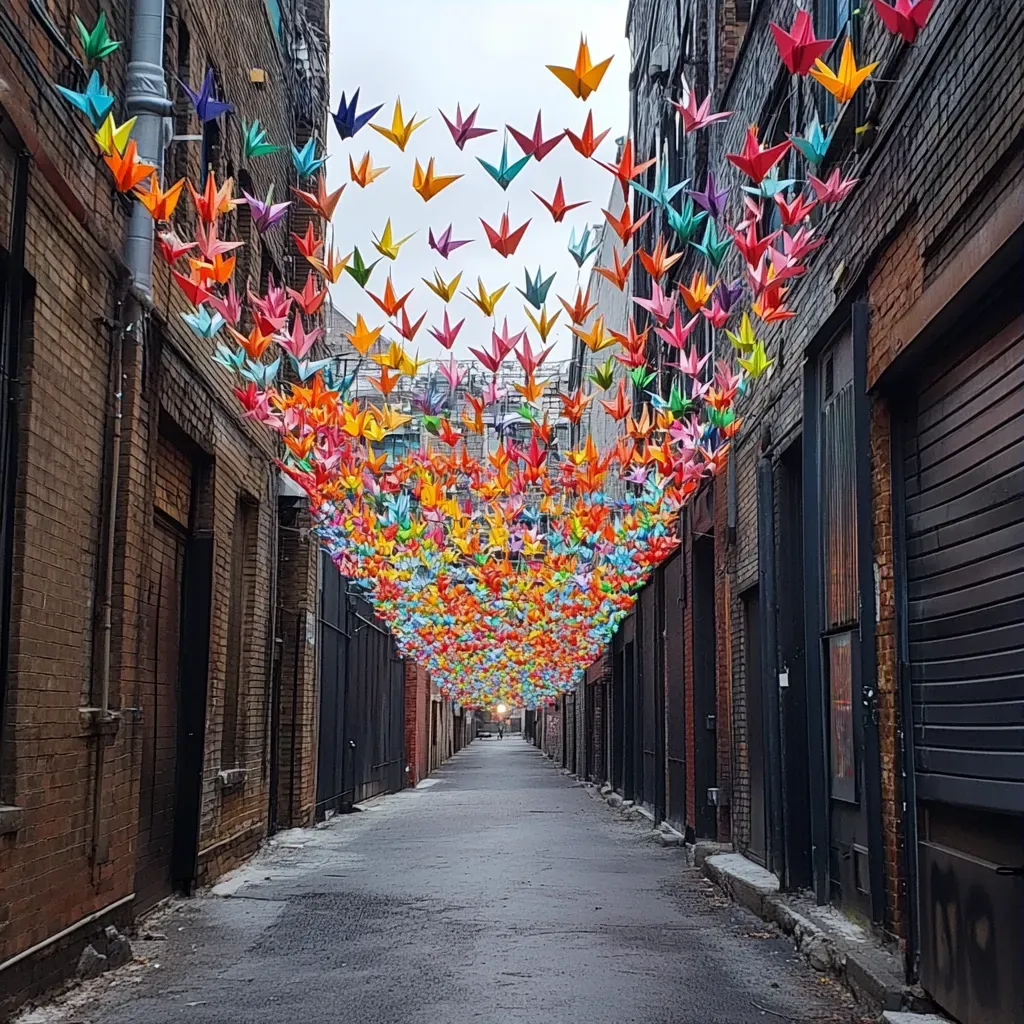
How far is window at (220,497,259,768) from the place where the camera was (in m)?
12.0

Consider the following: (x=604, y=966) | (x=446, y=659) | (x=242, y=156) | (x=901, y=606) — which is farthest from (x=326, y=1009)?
(x=446, y=659)

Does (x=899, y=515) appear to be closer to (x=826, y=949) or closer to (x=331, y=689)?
(x=826, y=949)

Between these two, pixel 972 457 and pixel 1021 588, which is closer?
pixel 1021 588

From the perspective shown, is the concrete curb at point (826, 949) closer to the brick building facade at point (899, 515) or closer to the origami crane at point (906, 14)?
the brick building facade at point (899, 515)

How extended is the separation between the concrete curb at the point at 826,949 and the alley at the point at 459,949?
0.14 m

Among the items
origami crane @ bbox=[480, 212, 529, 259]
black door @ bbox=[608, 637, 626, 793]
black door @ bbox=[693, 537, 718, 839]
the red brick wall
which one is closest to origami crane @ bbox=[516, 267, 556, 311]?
origami crane @ bbox=[480, 212, 529, 259]

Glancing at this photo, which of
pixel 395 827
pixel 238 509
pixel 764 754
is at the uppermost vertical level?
pixel 238 509

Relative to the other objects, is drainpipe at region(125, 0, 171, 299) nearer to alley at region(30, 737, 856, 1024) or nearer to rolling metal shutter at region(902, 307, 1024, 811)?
alley at region(30, 737, 856, 1024)

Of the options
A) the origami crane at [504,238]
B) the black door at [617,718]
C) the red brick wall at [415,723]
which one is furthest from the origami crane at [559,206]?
the red brick wall at [415,723]

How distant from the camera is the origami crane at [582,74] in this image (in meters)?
5.34

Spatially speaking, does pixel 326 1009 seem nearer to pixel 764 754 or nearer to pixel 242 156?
pixel 764 754

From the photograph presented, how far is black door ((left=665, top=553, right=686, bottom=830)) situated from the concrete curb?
509cm

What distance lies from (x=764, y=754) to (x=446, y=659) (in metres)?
19.2

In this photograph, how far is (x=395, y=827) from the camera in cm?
1811
